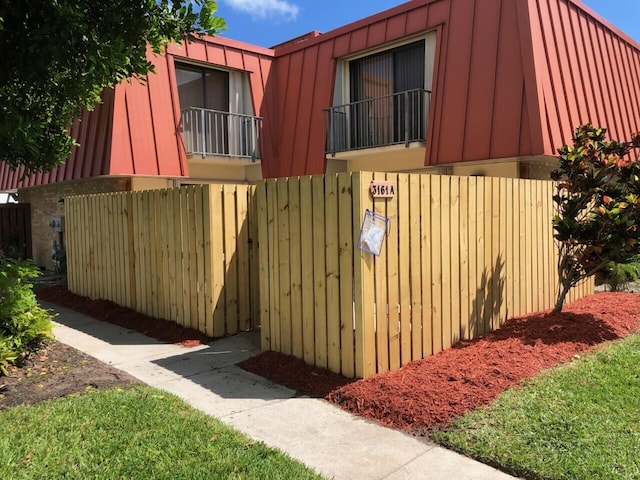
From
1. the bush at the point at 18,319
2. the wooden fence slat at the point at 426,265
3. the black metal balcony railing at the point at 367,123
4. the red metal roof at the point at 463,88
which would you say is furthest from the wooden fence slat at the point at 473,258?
the black metal balcony railing at the point at 367,123

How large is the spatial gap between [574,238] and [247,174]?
10.3m

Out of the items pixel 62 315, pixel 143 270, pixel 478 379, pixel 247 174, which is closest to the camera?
pixel 478 379

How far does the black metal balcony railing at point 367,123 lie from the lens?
12.8 metres

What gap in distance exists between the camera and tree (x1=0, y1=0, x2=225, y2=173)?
4512 mm

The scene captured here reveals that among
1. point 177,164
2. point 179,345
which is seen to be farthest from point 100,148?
point 179,345

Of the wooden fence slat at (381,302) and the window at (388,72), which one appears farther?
the window at (388,72)

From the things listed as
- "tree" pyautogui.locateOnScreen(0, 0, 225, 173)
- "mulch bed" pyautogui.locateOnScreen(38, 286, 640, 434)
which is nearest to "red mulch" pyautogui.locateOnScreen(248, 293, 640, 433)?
"mulch bed" pyautogui.locateOnScreen(38, 286, 640, 434)

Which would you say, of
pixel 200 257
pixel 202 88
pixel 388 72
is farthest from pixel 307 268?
pixel 202 88

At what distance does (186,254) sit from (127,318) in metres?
1.75

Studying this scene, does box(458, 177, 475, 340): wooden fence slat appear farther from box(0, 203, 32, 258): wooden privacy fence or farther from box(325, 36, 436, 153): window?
box(0, 203, 32, 258): wooden privacy fence

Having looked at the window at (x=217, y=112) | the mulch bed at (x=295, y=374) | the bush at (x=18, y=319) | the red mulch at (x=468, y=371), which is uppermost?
the window at (x=217, y=112)

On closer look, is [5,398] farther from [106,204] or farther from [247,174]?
[247,174]

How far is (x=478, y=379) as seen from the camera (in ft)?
15.0

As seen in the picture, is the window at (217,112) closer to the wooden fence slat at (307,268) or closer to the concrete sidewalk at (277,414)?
the concrete sidewalk at (277,414)
